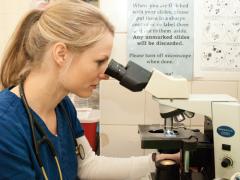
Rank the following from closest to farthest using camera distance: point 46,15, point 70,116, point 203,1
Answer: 1. point 46,15
2. point 70,116
3. point 203,1

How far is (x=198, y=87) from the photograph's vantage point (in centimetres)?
149

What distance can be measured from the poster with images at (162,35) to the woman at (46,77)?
47cm

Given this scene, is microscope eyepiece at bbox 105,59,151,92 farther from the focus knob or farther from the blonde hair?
the focus knob

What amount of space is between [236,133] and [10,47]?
Answer: 778mm

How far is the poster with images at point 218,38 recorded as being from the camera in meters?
1.44

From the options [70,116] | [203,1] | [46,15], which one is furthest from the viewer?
[203,1]

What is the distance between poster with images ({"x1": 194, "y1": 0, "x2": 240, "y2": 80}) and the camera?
1.44 m

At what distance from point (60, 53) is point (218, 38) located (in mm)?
818

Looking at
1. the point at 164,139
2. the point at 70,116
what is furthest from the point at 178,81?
the point at 70,116

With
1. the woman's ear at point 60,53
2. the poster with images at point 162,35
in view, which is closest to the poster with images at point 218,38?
the poster with images at point 162,35

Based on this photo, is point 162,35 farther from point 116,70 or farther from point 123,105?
point 116,70

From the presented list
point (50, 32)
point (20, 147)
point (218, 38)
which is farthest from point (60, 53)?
point (218, 38)

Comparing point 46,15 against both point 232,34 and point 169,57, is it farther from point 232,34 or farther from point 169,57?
point 232,34

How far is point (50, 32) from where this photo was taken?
95 cm
